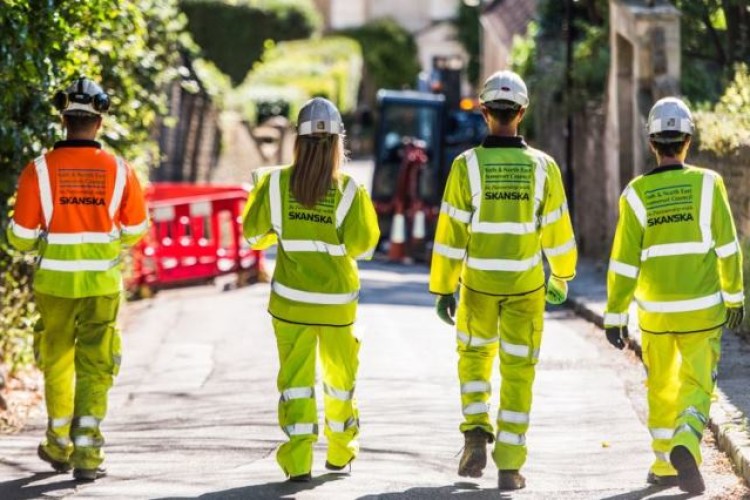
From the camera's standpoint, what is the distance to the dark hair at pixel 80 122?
29.3 feet

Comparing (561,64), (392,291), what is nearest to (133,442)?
(392,291)

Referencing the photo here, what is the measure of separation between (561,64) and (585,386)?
14.1 meters

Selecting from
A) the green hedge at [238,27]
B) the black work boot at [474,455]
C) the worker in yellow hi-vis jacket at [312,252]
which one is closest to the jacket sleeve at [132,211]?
the worker in yellow hi-vis jacket at [312,252]

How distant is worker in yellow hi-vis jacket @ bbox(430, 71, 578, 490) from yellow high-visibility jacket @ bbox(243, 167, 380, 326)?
40 centimetres

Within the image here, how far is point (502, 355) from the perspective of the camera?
28.0ft

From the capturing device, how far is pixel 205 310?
1800 cm

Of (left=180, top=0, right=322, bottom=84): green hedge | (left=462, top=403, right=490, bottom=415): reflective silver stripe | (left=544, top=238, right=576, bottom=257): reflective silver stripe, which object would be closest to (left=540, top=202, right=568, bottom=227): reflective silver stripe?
(left=544, top=238, right=576, bottom=257): reflective silver stripe

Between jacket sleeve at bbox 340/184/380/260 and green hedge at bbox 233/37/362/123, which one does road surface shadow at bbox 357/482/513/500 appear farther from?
green hedge at bbox 233/37/362/123

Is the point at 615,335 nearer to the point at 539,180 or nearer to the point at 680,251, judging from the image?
the point at 680,251

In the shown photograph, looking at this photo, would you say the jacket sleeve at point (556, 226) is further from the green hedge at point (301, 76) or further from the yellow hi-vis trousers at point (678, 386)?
the green hedge at point (301, 76)

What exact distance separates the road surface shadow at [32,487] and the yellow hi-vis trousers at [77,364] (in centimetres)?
11

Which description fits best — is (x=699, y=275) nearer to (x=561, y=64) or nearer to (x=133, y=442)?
(x=133, y=442)

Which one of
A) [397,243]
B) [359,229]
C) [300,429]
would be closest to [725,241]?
[359,229]

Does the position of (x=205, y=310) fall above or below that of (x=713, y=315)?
below
